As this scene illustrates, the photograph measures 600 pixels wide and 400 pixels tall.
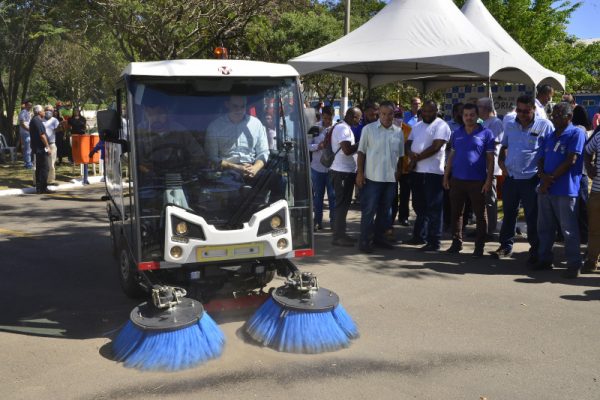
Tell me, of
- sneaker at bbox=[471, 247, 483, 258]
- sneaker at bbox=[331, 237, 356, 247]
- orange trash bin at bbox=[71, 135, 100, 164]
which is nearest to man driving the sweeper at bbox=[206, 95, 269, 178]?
sneaker at bbox=[331, 237, 356, 247]

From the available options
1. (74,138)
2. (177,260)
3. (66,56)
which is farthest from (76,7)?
Result: (66,56)

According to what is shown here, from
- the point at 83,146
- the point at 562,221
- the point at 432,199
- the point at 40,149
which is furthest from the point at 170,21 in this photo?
the point at 562,221

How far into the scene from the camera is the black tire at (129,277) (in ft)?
18.8

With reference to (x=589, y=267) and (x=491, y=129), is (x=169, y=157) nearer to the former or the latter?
(x=589, y=267)

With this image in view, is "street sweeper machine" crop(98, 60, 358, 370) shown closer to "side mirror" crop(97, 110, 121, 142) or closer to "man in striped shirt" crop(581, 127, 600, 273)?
"side mirror" crop(97, 110, 121, 142)

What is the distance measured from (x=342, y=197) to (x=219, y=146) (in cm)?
365

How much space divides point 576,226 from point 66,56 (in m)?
38.9

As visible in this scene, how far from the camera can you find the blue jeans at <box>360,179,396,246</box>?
786 centimetres

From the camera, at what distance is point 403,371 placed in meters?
4.33

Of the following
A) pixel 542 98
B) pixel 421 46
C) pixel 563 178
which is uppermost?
pixel 421 46

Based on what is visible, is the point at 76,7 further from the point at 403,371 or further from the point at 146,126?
the point at 403,371

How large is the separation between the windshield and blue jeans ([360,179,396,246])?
2807mm

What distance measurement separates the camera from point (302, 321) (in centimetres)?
458

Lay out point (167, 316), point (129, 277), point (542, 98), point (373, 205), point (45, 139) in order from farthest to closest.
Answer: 1. point (45, 139)
2. point (542, 98)
3. point (373, 205)
4. point (129, 277)
5. point (167, 316)
